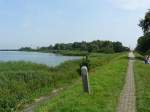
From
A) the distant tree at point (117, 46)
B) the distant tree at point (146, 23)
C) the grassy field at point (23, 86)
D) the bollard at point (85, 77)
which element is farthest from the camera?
the distant tree at point (117, 46)

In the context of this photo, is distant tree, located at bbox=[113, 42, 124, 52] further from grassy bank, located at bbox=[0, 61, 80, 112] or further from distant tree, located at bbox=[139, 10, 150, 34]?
grassy bank, located at bbox=[0, 61, 80, 112]

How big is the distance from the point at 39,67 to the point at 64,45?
494 ft

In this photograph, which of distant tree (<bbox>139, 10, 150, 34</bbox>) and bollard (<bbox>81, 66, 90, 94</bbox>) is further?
distant tree (<bbox>139, 10, 150, 34</bbox>)

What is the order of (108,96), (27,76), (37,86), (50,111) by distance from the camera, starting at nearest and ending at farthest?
(50,111) → (108,96) → (37,86) → (27,76)

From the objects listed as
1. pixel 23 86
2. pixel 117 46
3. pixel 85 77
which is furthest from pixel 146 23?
pixel 117 46

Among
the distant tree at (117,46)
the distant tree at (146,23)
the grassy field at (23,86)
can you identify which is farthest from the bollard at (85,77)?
the distant tree at (117,46)

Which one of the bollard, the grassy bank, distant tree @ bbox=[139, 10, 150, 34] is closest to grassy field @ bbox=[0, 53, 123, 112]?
the grassy bank

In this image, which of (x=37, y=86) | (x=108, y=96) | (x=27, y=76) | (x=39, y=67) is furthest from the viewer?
(x=39, y=67)

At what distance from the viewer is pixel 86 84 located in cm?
1260

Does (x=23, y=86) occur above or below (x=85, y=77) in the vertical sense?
below

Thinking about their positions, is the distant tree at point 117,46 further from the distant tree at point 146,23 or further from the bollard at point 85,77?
the bollard at point 85,77

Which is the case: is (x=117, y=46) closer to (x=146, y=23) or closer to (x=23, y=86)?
(x=146, y=23)

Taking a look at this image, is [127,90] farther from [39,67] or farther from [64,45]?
[64,45]

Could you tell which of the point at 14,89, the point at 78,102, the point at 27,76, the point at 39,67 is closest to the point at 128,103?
the point at 78,102
